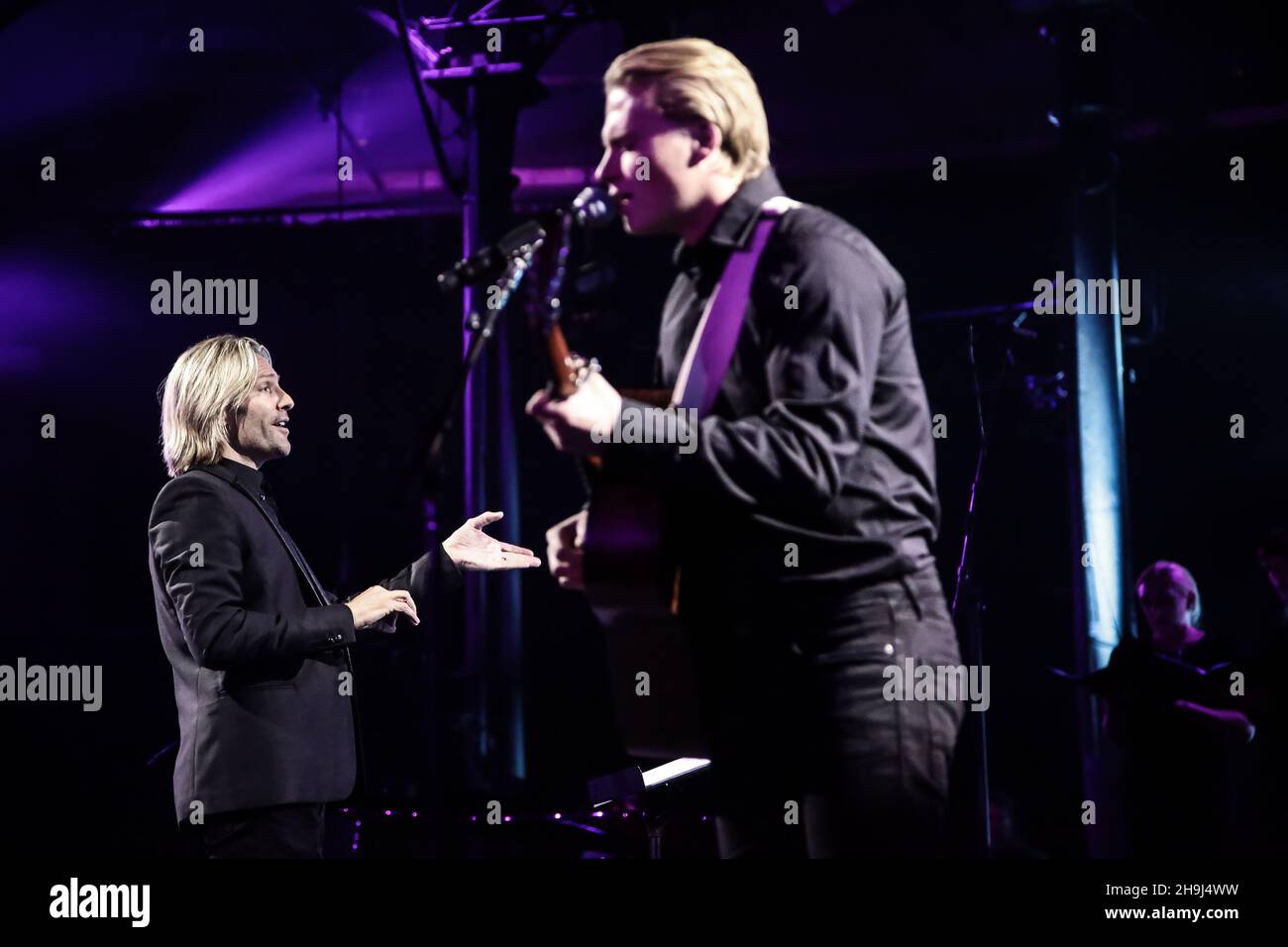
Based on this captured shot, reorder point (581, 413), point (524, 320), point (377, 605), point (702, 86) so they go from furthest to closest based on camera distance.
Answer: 1. point (524, 320)
2. point (377, 605)
3. point (702, 86)
4. point (581, 413)

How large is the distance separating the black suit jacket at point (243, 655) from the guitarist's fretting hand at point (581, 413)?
1.07 meters

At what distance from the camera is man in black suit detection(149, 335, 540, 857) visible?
2998 millimetres

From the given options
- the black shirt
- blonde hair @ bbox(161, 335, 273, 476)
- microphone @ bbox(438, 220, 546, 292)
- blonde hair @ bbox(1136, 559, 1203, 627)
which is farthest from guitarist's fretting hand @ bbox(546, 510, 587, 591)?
blonde hair @ bbox(1136, 559, 1203, 627)

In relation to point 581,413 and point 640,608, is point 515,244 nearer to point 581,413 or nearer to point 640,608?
point 581,413

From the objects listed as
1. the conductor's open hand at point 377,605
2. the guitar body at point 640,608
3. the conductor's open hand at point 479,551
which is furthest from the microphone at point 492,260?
the conductor's open hand at point 377,605

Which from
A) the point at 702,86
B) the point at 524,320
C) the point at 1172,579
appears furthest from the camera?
the point at 524,320

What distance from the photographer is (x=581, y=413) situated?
1946 mm

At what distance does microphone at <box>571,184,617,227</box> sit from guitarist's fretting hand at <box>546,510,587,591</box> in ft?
1.59

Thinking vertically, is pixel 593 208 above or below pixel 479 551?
above

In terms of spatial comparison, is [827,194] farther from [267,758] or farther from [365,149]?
[267,758]

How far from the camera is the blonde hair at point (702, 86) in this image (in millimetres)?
2186

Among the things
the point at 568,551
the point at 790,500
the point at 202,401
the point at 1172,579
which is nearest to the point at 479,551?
the point at 202,401

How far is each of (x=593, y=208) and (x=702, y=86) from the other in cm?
28
